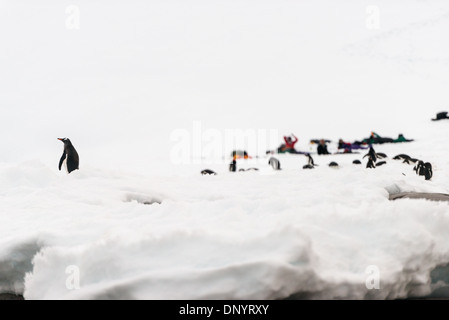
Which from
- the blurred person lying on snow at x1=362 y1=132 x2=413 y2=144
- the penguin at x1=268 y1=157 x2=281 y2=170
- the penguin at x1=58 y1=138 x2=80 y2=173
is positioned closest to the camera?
the penguin at x1=58 y1=138 x2=80 y2=173

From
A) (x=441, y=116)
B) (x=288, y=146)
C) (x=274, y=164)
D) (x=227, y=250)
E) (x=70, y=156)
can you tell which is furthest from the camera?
(x=441, y=116)

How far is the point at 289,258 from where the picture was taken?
3.47 meters

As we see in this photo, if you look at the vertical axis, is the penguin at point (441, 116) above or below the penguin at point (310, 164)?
above

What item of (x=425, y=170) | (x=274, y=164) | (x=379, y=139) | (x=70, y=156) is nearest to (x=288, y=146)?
(x=379, y=139)

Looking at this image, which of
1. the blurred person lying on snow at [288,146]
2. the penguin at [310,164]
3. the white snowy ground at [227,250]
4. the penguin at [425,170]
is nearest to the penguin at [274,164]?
the penguin at [310,164]

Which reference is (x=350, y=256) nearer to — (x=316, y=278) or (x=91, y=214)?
(x=316, y=278)

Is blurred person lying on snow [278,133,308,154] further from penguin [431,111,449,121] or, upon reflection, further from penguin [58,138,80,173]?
penguin [58,138,80,173]

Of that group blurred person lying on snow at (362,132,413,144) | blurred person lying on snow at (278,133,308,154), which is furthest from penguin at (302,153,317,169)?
blurred person lying on snow at (362,132,413,144)

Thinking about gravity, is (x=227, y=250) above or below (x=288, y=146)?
below

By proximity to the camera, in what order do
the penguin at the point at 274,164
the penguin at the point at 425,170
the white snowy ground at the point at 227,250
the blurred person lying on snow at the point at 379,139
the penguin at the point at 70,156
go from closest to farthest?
1. the white snowy ground at the point at 227,250
2. the penguin at the point at 70,156
3. the penguin at the point at 425,170
4. the penguin at the point at 274,164
5. the blurred person lying on snow at the point at 379,139

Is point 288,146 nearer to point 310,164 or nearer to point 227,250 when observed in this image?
point 310,164

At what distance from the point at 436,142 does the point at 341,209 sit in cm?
2330

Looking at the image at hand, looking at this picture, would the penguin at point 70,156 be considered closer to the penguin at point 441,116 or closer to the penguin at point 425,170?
the penguin at point 425,170

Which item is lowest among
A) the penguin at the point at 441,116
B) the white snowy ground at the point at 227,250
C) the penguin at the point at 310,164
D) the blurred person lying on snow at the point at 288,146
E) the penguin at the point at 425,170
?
the white snowy ground at the point at 227,250
